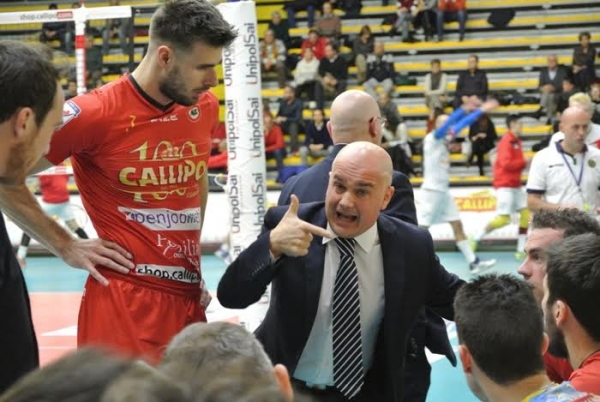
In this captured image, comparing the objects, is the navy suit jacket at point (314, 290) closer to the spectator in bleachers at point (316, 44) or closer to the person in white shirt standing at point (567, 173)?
the person in white shirt standing at point (567, 173)

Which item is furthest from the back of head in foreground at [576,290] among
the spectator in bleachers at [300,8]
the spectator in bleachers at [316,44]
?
the spectator in bleachers at [300,8]

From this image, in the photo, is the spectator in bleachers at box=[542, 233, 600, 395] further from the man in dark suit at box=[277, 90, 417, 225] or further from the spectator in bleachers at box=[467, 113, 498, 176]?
the spectator in bleachers at box=[467, 113, 498, 176]

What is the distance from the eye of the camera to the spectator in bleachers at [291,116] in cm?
2055

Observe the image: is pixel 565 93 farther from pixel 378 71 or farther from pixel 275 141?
pixel 275 141

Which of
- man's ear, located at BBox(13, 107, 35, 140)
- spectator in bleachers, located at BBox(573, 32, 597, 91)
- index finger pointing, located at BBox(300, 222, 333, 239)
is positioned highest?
man's ear, located at BBox(13, 107, 35, 140)

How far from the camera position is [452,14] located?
2241 centimetres

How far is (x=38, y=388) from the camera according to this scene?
1.04 m

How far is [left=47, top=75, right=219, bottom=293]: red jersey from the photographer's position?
387cm

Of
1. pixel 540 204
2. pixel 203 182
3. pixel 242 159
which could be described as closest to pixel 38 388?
pixel 203 182

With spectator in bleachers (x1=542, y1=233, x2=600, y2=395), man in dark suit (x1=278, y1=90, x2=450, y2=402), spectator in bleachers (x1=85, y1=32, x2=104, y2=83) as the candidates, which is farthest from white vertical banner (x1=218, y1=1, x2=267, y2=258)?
spectator in bleachers (x1=85, y1=32, x2=104, y2=83)

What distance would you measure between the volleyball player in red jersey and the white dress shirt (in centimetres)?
62

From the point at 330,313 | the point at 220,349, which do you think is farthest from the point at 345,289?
the point at 220,349

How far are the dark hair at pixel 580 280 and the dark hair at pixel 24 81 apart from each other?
71.4 inches

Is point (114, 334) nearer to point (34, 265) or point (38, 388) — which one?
point (38, 388)
